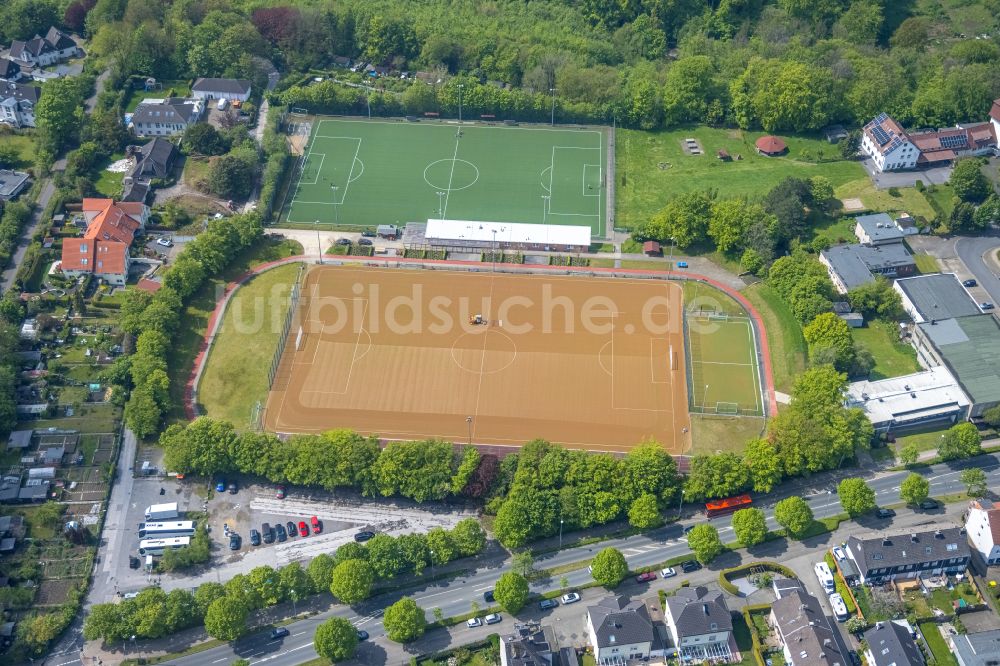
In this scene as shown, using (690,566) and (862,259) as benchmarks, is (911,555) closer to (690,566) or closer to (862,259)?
(690,566)

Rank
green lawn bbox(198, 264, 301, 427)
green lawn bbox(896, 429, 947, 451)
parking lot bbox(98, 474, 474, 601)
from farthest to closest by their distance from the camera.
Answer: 1. green lawn bbox(198, 264, 301, 427)
2. green lawn bbox(896, 429, 947, 451)
3. parking lot bbox(98, 474, 474, 601)

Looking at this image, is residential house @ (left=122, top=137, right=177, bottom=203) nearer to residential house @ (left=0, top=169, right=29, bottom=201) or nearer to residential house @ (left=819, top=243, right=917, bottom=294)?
residential house @ (left=0, top=169, right=29, bottom=201)

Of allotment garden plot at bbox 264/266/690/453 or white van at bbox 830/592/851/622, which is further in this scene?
allotment garden plot at bbox 264/266/690/453

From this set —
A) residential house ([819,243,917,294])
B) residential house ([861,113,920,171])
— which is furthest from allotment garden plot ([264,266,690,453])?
residential house ([861,113,920,171])

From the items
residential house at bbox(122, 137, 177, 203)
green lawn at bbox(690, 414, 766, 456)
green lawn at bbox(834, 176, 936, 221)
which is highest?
residential house at bbox(122, 137, 177, 203)

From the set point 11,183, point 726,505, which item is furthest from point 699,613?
point 11,183

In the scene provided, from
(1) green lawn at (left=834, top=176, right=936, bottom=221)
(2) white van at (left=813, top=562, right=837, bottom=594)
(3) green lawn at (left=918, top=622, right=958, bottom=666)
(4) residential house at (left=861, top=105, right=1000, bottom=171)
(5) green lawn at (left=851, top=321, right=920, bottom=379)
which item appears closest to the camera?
(3) green lawn at (left=918, top=622, right=958, bottom=666)
